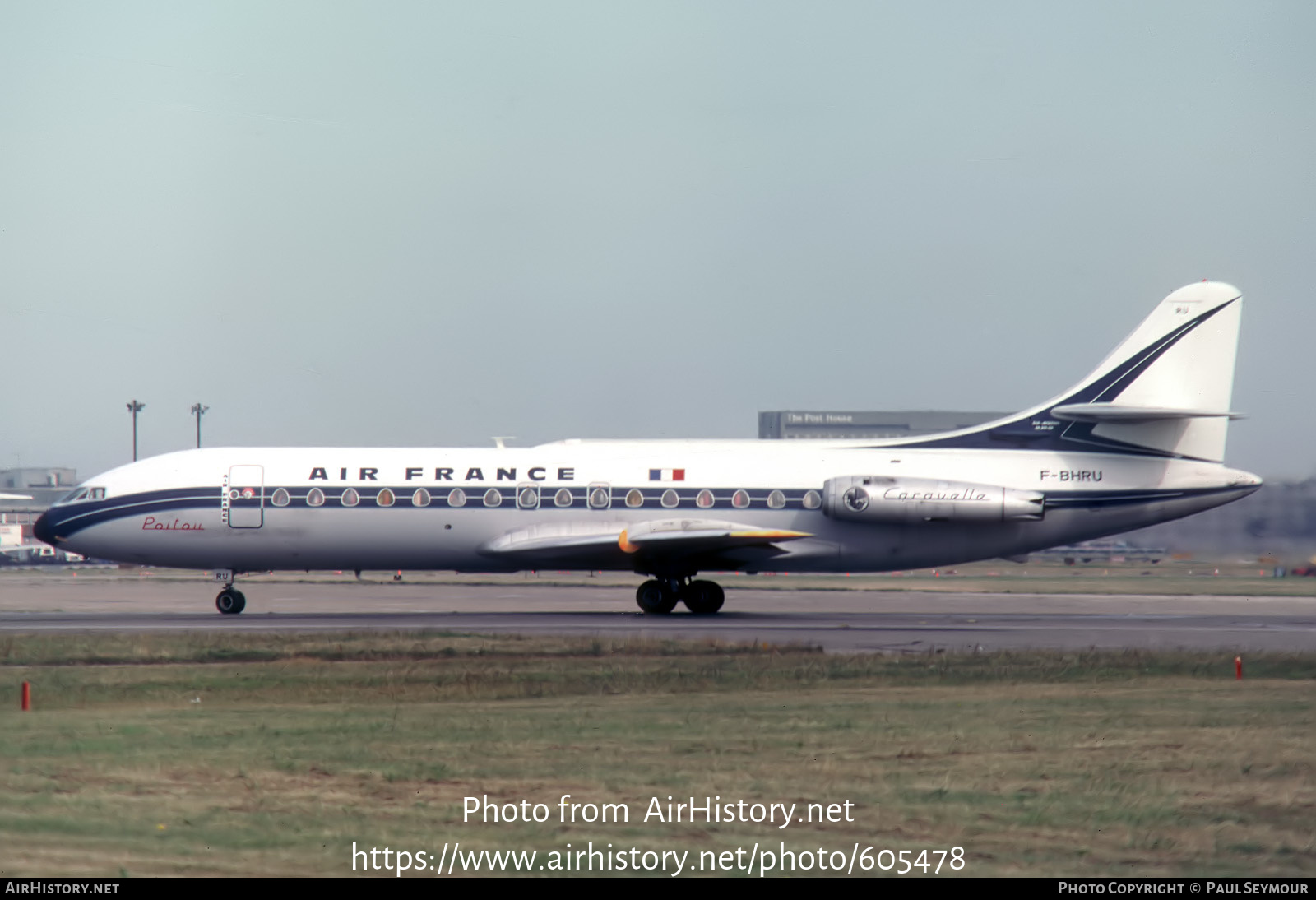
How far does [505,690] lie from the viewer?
1766 cm

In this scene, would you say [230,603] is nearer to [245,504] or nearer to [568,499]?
[245,504]

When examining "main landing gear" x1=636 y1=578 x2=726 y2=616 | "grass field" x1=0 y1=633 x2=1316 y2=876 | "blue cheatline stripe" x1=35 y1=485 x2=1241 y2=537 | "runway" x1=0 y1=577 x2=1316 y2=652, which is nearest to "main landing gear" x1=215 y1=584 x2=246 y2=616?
"runway" x1=0 y1=577 x2=1316 y2=652

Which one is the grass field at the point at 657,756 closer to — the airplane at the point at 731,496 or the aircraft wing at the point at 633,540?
the aircraft wing at the point at 633,540

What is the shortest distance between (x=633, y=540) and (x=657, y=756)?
19084 millimetres

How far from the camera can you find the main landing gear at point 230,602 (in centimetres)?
3198

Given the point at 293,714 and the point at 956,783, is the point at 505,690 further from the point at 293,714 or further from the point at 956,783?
the point at 956,783

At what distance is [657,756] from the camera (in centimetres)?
1245

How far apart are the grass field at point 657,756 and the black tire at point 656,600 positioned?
35.6ft

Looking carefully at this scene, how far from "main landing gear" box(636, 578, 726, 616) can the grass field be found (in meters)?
10.9

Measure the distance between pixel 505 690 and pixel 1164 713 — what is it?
7957mm

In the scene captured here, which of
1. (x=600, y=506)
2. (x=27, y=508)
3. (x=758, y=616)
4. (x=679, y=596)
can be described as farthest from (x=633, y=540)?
(x=27, y=508)

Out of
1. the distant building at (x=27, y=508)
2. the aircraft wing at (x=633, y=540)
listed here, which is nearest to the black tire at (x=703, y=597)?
the aircraft wing at (x=633, y=540)

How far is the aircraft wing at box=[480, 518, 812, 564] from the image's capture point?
31375 mm
